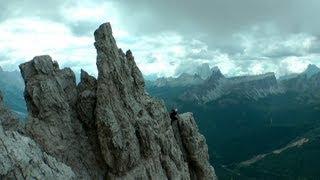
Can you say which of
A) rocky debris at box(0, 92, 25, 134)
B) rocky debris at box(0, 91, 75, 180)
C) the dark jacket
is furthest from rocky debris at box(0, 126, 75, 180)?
the dark jacket

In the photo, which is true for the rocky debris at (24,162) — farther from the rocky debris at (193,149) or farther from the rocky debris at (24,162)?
the rocky debris at (193,149)

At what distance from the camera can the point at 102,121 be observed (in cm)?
6531

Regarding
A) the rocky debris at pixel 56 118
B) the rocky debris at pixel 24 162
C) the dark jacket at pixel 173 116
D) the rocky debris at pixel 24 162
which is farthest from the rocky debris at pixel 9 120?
the dark jacket at pixel 173 116

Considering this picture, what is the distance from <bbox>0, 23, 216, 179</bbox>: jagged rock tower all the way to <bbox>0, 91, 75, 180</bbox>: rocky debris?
1154 cm

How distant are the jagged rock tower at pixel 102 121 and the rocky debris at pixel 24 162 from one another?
37.9ft

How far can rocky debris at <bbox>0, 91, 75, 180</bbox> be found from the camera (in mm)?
45688

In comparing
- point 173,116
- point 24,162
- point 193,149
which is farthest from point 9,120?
point 193,149

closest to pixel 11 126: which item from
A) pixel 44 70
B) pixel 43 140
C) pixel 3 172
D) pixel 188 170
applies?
pixel 43 140

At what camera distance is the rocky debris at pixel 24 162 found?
4569 cm

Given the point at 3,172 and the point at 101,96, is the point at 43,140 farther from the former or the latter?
the point at 3,172

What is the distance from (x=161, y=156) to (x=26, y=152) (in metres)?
25.4

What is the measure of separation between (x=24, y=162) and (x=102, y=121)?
1896cm

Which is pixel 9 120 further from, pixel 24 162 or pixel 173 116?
pixel 173 116

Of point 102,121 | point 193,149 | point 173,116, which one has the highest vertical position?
point 102,121
